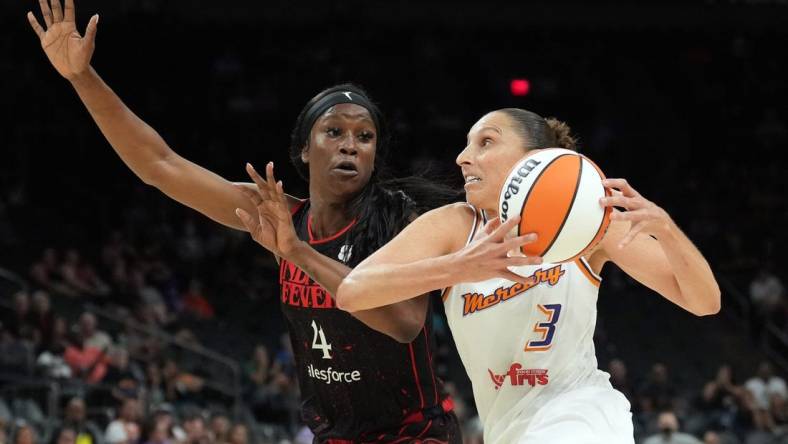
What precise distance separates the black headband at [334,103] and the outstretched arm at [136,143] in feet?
1.52

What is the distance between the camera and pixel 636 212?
371 cm

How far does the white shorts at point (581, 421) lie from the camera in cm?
404

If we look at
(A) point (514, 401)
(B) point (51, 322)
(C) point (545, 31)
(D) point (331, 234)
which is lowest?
(A) point (514, 401)

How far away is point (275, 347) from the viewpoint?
16297mm

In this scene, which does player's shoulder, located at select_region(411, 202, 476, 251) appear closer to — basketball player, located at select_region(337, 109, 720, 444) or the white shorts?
basketball player, located at select_region(337, 109, 720, 444)

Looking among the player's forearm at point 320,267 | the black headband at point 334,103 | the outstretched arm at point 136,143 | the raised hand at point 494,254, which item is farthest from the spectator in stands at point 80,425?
the raised hand at point 494,254

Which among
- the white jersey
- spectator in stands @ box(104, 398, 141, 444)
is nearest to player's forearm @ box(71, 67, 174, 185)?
the white jersey

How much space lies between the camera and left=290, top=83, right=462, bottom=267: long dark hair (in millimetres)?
4957

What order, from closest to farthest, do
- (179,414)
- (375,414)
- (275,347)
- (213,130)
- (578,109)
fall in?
(375,414)
(179,414)
(275,347)
(213,130)
(578,109)

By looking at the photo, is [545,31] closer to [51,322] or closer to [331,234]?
[51,322]

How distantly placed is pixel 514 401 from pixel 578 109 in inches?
749

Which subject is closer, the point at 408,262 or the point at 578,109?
the point at 408,262

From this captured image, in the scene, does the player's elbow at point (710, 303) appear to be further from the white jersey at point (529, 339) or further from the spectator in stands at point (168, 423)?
the spectator in stands at point (168, 423)

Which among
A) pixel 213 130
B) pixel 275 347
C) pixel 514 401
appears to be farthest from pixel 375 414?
pixel 213 130
